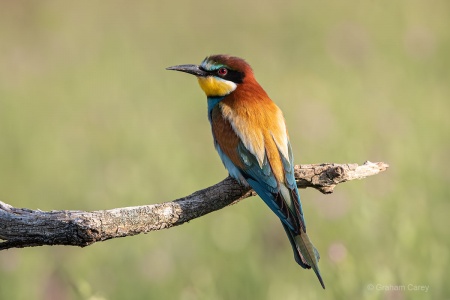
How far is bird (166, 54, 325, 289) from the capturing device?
259cm

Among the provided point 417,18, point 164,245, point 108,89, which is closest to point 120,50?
point 108,89

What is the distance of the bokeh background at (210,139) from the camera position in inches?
122

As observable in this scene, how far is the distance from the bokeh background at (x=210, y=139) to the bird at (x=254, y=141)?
16 centimetres

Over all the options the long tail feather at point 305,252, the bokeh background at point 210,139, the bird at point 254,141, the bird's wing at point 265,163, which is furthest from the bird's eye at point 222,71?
the long tail feather at point 305,252

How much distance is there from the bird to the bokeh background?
0.51 feet

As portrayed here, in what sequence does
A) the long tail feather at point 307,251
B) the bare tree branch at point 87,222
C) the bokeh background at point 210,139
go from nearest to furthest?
the bare tree branch at point 87,222
the long tail feather at point 307,251
the bokeh background at point 210,139

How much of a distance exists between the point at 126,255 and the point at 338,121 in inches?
69.9

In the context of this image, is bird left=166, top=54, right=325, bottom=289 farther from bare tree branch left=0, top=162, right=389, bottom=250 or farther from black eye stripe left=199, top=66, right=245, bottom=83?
bare tree branch left=0, top=162, right=389, bottom=250

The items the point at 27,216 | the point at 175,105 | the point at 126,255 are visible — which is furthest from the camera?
the point at 175,105

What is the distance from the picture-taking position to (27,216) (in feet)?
6.32

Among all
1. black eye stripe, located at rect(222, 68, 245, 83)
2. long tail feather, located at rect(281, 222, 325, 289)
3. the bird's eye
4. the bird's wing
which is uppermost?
the bird's eye

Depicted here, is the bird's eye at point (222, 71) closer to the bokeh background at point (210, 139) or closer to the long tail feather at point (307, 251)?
the bokeh background at point (210, 139)

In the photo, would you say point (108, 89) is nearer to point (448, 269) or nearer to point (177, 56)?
point (177, 56)

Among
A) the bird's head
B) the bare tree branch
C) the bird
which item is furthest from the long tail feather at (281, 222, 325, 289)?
the bird's head
